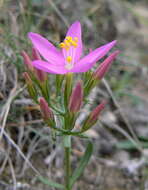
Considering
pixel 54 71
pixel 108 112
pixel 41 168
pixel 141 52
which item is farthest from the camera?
pixel 141 52

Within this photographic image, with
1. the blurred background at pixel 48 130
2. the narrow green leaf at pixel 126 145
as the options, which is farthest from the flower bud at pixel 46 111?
the narrow green leaf at pixel 126 145

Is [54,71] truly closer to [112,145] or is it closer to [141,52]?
[112,145]

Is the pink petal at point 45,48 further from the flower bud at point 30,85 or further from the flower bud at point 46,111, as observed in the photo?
the flower bud at point 46,111

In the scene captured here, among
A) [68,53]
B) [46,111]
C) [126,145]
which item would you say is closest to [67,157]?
[46,111]

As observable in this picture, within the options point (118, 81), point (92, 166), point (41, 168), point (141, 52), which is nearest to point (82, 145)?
point (92, 166)

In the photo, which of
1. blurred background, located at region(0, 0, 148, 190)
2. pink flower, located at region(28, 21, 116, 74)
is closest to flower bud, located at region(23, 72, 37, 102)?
pink flower, located at region(28, 21, 116, 74)

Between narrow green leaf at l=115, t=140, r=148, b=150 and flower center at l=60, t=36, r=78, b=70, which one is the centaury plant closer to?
flower center at l=60, t=36, r=78, b=70
